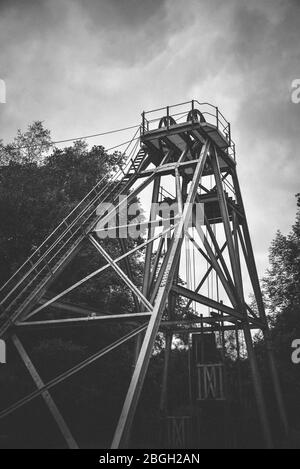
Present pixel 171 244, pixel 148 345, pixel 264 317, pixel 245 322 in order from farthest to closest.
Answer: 1. pixel 264 317
2. pixel 245 322
3. pixel 171 244
4. pixel 148 345

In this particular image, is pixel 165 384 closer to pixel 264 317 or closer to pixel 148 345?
pixel 264 317

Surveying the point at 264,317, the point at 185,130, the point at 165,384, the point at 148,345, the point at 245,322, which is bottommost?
the point at 148,345

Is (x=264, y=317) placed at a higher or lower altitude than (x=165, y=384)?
higher

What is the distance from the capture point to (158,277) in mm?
16500

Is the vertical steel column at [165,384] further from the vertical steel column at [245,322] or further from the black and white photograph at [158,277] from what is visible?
the vertical steel column at [245,322]

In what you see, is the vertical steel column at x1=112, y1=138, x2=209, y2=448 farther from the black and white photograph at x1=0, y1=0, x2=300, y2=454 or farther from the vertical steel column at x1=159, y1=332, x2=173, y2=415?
the vertical steel column at x1=159, y1=332, x2=173, y2=415

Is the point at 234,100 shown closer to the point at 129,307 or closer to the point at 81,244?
the point at 129,307

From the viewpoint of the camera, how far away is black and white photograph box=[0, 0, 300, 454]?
1534 centimetres

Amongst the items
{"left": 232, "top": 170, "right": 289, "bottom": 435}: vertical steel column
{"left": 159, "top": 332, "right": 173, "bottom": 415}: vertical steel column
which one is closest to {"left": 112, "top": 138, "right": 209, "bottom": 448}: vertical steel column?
{"left": 232, "top": 170, "right": 289, "bottom": 435}: vertical steel column

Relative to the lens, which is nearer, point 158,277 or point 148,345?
point 148,345

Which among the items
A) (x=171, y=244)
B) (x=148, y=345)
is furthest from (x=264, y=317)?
(x=148, y=345)

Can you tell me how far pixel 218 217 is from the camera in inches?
844
